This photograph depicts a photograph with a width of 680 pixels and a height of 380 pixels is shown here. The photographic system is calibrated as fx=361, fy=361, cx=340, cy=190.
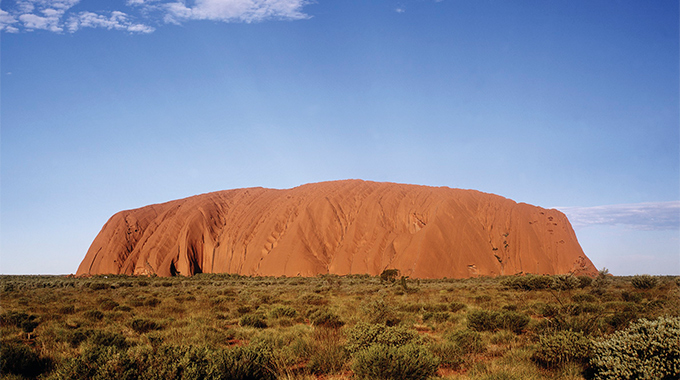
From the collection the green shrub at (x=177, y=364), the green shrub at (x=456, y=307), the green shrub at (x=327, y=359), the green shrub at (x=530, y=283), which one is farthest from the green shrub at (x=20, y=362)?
the green shrub at (x=530, y=283)

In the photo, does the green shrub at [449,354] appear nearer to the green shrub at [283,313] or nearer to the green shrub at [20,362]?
the green shrub at [283,313]

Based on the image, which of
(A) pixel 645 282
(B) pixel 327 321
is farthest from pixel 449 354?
(A) pixel 645 282

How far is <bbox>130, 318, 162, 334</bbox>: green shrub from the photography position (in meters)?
11.2

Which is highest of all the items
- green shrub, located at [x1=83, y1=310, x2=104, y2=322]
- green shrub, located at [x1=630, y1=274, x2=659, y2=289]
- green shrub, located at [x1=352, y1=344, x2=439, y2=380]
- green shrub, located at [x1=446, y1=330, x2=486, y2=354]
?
green shrub, located at [x1=352, y1=344, x2=439, y2=380]

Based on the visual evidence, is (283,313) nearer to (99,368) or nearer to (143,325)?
(143,325)

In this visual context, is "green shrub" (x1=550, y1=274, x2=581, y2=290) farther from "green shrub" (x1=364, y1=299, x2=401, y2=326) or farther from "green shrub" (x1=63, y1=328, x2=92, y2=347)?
"green shrub" (x1=63, y1=328, x2=92, y2=347)

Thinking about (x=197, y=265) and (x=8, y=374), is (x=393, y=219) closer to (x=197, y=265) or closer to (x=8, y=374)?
(x=197, y=265)

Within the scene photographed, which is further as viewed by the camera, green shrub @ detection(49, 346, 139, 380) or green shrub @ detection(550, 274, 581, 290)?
green shrub @ detection(550, 274, 581, 290)

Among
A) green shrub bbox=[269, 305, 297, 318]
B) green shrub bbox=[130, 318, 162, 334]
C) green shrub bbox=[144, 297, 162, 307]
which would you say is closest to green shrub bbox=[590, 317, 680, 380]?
green shrub bbox=[269, 305, 297, 318]

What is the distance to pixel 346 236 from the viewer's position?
5144cm

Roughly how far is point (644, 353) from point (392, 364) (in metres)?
3.66

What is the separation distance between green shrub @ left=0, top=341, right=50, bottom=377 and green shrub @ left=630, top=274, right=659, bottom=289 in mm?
31395

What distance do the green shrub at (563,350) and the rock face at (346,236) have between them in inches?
1448

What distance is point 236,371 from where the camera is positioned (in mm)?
Result: 5875
